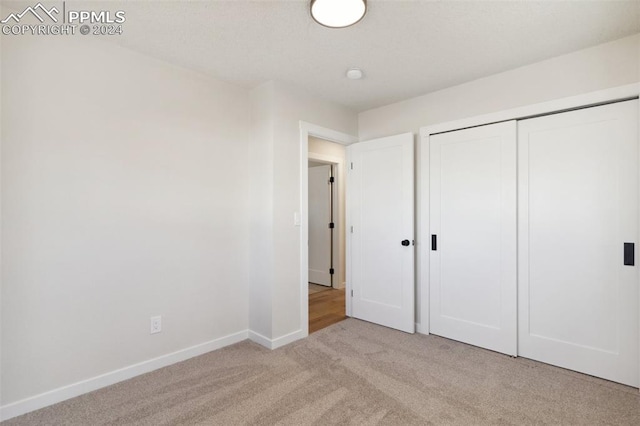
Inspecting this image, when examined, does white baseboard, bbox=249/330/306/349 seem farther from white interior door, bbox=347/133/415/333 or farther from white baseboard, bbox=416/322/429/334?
white baseboard, bbox=416/322/429/334

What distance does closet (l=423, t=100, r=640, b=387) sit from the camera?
91.5 inches

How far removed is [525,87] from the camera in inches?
107

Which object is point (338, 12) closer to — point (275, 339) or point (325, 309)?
point (275, 339)

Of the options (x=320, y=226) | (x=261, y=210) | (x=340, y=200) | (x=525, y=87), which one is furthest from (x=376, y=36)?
(x=320, y=226)

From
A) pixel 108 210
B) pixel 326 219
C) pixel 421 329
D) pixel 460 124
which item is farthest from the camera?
pixel 326 219

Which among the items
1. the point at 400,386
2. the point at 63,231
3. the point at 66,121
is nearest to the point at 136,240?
the point at 63,231

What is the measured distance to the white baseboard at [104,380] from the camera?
1963mm

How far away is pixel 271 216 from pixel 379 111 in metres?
1.84

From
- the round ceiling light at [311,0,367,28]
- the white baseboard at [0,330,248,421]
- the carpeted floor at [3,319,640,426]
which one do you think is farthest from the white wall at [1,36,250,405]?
the round ceiling light at [311,0,367,28]

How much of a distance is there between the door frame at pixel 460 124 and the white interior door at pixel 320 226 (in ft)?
7.53

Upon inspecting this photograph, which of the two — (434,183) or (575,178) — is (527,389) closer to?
(575,178)

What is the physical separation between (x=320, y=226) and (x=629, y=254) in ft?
13.0

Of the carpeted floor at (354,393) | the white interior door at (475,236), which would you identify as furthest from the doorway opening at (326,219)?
the carpeted floor at (354,393)

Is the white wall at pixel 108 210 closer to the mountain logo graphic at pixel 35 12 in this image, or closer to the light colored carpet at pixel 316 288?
the mountain logo graphic at pixel 35 12
